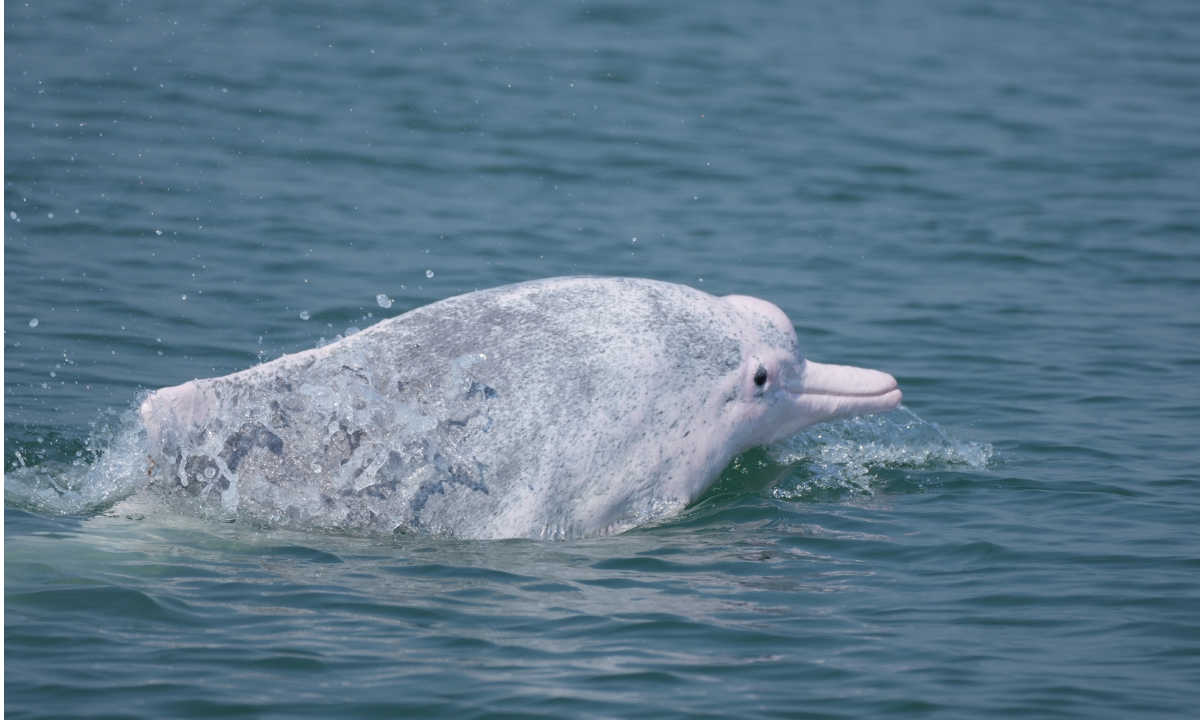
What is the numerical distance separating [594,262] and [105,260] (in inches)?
235

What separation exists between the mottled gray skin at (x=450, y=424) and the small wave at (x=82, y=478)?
0.41 metres

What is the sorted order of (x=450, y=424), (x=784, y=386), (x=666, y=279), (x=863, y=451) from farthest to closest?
1. (x=666, y=279)
2. (x=863, y=451)
3. (x=784, y=386)
4. (x=450, y=424)

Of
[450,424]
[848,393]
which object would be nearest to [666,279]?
[848,393]

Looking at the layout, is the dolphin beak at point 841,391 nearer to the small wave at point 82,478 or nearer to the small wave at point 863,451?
the small wave at point 863,451

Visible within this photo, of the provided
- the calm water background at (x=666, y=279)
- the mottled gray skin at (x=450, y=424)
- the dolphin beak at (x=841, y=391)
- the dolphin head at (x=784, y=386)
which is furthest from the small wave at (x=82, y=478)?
the dolphin beak at (x=841, y=391)

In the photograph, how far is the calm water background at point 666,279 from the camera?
7.26 metres

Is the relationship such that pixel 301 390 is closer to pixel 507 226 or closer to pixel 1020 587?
pixel 1020 587

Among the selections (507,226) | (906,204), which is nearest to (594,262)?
(507,226)

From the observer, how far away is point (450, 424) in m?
8.47

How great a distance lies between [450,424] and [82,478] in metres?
3.14

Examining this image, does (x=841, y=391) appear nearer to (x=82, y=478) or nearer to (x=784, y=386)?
(x=784, y=386)

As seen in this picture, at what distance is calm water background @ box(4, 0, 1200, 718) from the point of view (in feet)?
23.8

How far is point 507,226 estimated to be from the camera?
18.3 metres

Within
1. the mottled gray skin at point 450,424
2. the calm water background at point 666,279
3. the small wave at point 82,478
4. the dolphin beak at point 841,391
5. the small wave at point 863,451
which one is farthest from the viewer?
the small wave at point 863,451
